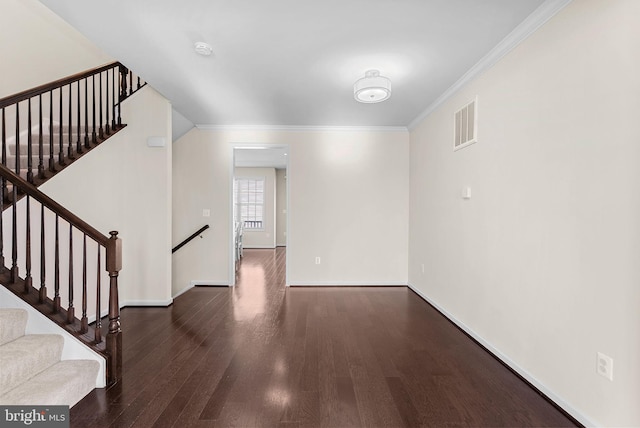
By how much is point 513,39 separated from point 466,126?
0.88 meters

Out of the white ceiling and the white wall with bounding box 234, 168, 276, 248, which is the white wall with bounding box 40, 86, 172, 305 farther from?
the white wall with bounding box 234, 168, 276, 248

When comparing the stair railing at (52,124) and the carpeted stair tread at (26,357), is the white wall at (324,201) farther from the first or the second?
the carpeted stair tread at (26,357)

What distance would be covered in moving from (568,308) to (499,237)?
2.60 ft

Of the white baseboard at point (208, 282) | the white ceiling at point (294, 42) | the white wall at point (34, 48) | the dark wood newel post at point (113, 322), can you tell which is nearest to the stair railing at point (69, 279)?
the dark wood newel post at point (113, 322)

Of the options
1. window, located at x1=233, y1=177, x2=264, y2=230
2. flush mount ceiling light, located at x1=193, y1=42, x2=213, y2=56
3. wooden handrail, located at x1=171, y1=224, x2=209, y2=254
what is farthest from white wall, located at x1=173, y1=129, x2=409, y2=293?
window, located at x1=233, y1=177, x2=264, y2=230

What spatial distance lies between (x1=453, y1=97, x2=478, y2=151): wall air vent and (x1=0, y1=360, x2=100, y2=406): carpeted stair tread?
11.6 ft

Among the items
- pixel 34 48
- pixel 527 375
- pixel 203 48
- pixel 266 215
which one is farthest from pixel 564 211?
pixel 266 215

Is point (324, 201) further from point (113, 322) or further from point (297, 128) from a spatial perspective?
point (113, 322)

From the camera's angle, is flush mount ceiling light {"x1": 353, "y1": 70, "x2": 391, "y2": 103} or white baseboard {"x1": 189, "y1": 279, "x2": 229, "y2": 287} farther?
white baseboard {"x1": 189, "y1": 279, "x2": 229, "y2": 287}

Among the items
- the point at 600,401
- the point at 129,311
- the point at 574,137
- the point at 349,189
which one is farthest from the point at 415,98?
the point at 129,311

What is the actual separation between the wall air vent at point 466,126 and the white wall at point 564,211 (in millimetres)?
81

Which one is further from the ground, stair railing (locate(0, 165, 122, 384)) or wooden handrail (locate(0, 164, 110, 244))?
wooden handrail (locate(0, 164, 110, 244))

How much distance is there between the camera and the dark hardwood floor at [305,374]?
1.81 m

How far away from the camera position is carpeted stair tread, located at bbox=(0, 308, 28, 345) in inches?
74.8
